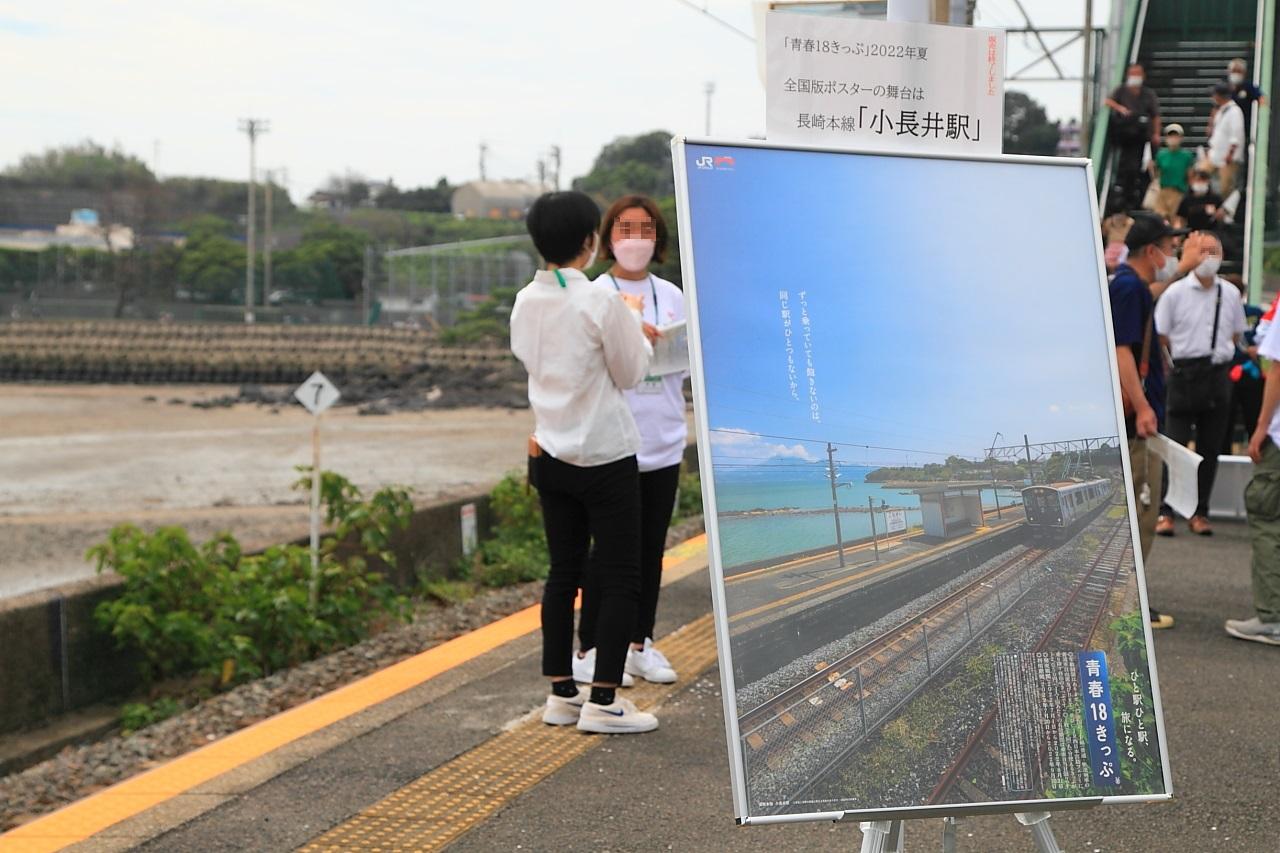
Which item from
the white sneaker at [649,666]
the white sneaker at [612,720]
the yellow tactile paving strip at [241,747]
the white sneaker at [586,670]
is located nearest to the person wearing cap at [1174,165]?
the yellow tactile paving strip at [241,747]

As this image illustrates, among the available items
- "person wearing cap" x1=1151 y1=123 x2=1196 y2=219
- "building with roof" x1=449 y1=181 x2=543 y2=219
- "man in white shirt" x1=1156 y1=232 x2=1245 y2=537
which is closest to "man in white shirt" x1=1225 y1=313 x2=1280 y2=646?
"man in white shirt" x1=1156 y1=232 x2=1245 y2=537

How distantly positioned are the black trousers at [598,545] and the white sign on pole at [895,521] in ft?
6.35

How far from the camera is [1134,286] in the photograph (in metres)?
6.05

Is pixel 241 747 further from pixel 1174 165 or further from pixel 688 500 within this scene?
pixel 1174 165

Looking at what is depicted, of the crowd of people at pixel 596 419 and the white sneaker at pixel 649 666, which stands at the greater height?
the crowd of people at pixel 596 419

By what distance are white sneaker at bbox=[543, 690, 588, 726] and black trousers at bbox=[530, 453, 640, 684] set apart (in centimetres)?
12

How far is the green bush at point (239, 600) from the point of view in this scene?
6.44 meters

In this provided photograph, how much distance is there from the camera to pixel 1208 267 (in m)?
8.27

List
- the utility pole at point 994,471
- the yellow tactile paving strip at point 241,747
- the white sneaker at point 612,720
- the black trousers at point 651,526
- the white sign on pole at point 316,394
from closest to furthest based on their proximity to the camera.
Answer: the utility pole at point 994,471, the yellow tactile paving strip at point 241,747, the white sneaker at point 612,720, the black trousers at point 651,526, the white sign on pole at point 316,394

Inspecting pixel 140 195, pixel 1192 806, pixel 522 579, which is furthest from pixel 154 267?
pixel 1192 806

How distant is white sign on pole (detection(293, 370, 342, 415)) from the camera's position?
24.7ft

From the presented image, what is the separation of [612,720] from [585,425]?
0.99m

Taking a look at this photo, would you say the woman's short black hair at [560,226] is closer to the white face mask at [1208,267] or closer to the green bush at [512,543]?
the green bush at [512,543]

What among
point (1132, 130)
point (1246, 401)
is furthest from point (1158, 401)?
point (1132, 130)
